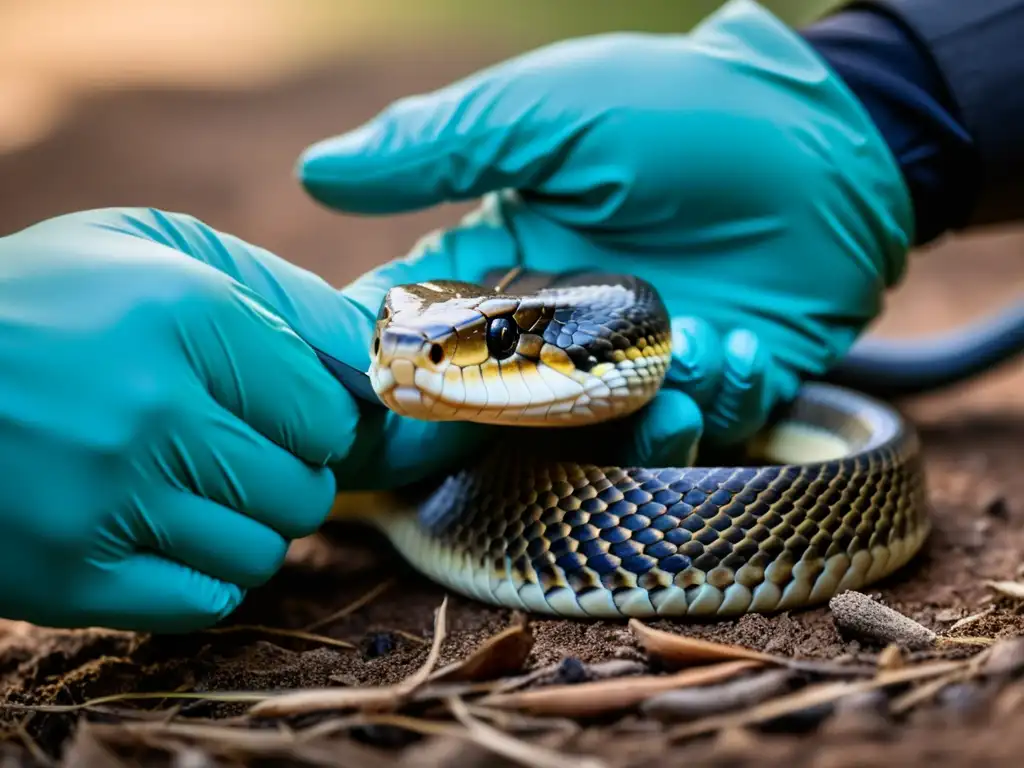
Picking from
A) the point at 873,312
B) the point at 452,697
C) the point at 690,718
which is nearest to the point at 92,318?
the point at 452,697

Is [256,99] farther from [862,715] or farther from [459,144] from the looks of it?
[862,715]

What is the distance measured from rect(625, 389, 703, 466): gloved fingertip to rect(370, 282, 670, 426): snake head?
11cm

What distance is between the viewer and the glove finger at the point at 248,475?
70.1 inches

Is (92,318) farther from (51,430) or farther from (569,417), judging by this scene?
(569,417)

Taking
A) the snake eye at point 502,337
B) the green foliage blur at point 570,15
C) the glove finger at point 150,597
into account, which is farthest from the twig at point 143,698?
the green foliage blur at point 570,15

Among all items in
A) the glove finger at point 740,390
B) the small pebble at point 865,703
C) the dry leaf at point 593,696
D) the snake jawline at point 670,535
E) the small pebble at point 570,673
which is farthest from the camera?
the glove finger at point 740,390

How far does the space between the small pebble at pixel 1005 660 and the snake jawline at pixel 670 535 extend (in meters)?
0.59

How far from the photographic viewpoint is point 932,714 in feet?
3.95

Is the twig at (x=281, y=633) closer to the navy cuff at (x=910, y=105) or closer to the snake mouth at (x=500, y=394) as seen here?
the snake mouth at (x=500, y=394)

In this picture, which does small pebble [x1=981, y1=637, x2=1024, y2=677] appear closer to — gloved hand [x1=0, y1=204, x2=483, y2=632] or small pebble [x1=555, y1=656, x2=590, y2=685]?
small pebble [x1=555, y1=656, x2=590, y2=685]

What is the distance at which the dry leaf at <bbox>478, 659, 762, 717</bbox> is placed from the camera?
1353 mm

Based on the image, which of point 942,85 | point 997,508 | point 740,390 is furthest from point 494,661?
point 942,85

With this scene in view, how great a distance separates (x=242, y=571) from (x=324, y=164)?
1.25 meters

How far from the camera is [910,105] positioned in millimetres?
2795
